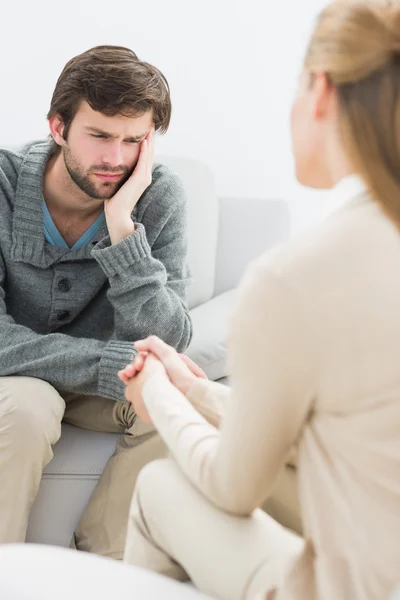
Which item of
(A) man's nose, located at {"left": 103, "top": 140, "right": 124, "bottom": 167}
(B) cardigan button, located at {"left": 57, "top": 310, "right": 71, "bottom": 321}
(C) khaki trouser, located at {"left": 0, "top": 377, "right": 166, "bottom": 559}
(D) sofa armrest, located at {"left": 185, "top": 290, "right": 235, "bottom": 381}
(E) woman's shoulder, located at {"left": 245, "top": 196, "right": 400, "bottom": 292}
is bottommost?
(C) khaki trouser, located at {"left": 0, "top": 377, "right": 166, "bottom": 559}

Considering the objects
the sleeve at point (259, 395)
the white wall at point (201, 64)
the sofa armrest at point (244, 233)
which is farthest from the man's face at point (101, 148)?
the sleeve at point (259, 395)

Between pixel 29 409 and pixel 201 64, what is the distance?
1.55 metres

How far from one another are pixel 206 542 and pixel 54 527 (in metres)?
0.86

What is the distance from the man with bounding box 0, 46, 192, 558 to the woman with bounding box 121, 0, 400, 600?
0.85 metres

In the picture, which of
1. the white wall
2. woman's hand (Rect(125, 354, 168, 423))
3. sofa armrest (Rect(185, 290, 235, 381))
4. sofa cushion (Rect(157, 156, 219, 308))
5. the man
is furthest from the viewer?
the white wall

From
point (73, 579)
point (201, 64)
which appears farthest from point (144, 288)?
point (201, 64)

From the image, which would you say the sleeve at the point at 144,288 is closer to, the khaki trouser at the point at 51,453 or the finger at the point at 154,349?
the khaki trouser at the point at 51,453

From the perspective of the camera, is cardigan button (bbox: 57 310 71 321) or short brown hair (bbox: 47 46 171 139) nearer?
short brown hair (bbox: 47 46 171 139)

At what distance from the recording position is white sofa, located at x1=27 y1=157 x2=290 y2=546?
191 centimetres

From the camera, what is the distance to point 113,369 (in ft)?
5.90

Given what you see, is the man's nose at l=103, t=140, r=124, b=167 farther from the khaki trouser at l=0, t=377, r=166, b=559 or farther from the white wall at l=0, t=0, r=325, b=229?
the white wall at l=0, t=0, r=325, b=229

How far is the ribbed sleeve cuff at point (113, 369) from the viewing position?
1.80 meters

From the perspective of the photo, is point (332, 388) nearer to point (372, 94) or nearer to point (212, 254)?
point (372, 94)

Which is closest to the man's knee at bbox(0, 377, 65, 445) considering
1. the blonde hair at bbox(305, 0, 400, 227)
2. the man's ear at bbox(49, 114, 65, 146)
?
the man's ear at bbox(49, 114, 65, 146)
